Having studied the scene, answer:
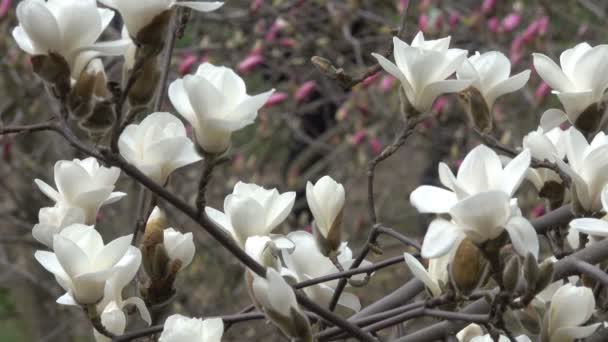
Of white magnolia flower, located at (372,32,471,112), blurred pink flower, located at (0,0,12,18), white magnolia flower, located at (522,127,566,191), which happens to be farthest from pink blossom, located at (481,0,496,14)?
white magnolia flower, located at (372,32,471,112)

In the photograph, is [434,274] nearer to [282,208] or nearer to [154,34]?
[282,208]

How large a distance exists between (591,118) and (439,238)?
29 centimetres

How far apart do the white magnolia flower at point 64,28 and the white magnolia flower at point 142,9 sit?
21mm

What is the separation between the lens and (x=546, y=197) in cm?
91

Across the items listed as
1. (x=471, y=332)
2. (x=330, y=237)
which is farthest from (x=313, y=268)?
(x=471, y=332)

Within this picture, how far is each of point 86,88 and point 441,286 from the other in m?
0.33

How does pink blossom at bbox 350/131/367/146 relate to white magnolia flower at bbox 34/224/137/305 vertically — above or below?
below

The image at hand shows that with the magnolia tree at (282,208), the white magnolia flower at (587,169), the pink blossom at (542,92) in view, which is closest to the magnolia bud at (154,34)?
the magnolia tree at (282,208)

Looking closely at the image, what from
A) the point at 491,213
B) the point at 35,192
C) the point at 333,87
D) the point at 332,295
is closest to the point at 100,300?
the point at 332,295

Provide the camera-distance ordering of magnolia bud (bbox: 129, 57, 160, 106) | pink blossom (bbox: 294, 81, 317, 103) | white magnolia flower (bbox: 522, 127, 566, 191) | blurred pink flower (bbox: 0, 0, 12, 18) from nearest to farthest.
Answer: magnolia bud (bbox: 129, 57, 160, 106) < white magnolia flower (bbox: 522, 127, 566, 191) < blurred pink flower (bbox: 0, 0, 12, 18) < pink blossom (bbox: 294, 81, 317, 103)

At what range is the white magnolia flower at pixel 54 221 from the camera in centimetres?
76

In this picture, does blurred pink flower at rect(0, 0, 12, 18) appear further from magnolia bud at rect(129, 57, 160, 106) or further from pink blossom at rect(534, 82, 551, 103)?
magnolia bud at rect(129, 57, 160, 106)

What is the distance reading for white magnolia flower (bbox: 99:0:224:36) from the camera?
687 mm

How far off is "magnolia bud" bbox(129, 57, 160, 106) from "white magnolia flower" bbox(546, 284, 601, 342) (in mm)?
374
